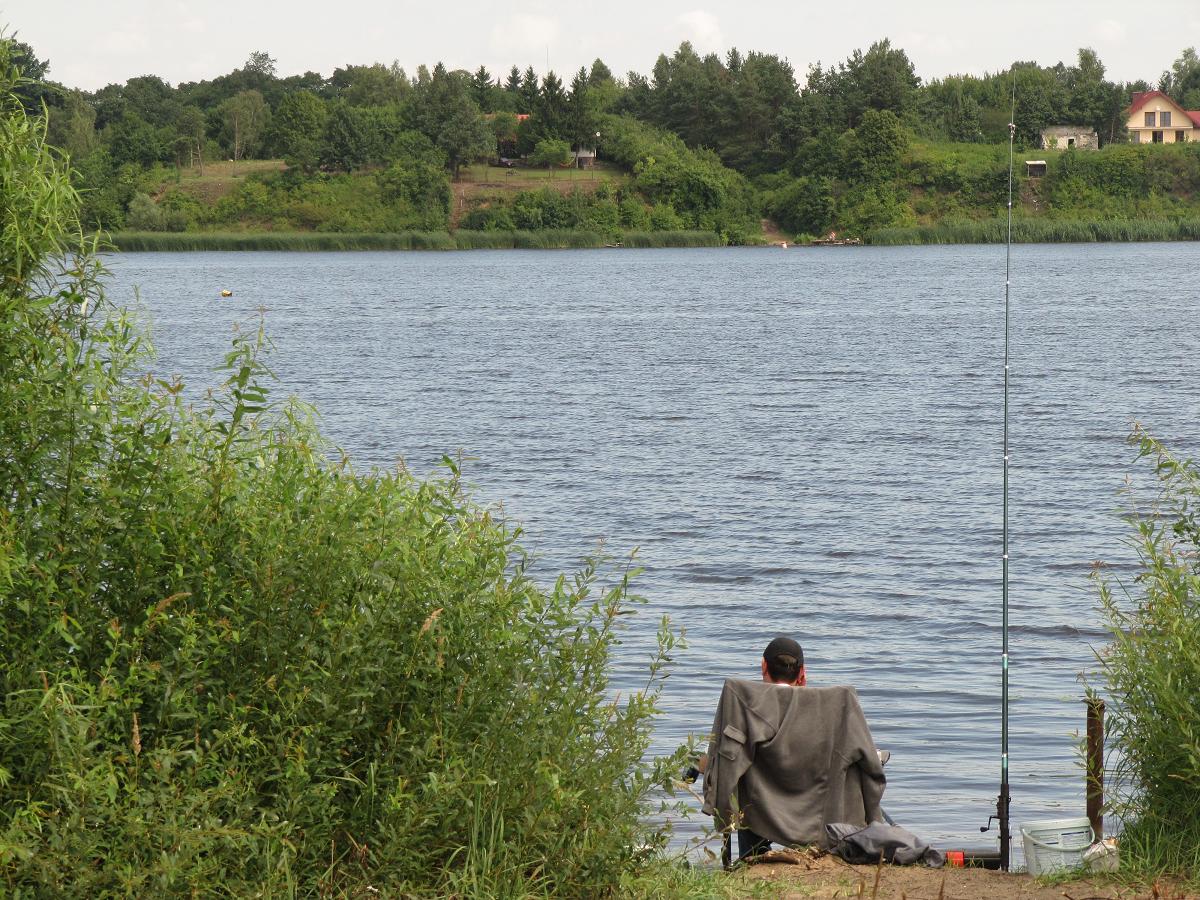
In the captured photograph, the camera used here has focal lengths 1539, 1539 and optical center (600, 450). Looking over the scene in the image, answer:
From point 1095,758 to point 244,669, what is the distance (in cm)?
381

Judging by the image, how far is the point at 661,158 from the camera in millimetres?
135250

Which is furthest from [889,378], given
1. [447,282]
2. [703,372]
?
[447,282]

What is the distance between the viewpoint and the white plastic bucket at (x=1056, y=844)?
22.5 ft

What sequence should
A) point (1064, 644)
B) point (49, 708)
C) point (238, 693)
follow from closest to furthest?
point (49, 708) → point (238, 693) → point (1064, 644)

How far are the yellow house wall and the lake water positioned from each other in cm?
7474

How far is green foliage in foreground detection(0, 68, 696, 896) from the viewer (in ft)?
17.9

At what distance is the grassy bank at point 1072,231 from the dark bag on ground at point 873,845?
363ft

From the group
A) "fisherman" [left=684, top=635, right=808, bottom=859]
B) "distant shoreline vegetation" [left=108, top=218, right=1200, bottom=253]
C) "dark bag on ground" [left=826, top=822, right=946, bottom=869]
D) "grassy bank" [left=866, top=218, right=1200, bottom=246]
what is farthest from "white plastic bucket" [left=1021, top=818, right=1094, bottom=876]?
"grassy bank" [left=866, top=218, right=1200, bottom=246]

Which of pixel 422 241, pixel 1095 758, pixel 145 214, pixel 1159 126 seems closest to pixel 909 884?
pixel 1095 758

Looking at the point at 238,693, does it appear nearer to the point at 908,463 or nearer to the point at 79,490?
the point at 79,490

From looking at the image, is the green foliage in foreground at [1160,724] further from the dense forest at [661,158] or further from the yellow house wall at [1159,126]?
the yellow house wall at [1159,126]

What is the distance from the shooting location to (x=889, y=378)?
126 ft

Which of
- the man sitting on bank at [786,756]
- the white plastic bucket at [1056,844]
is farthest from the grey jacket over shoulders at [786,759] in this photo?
the white plastic bucket at [1056,844]

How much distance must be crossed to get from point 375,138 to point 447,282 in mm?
57260
